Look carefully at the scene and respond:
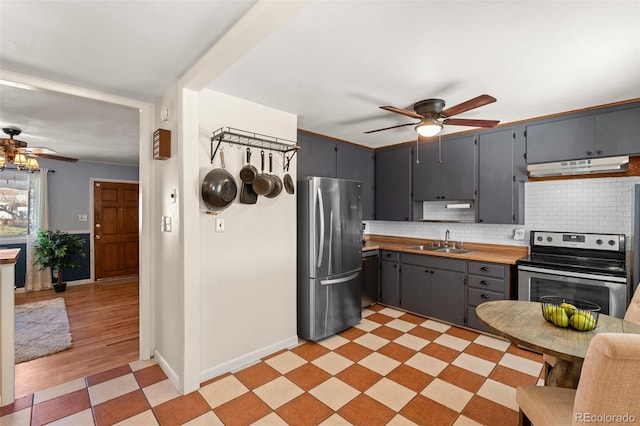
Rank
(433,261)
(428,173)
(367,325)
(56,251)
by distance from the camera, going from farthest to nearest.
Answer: (56,251)
(428,173)
(433,261)
(367,325)

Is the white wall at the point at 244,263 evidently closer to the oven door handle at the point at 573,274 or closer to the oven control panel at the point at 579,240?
the oven door handle at the point at 573,274

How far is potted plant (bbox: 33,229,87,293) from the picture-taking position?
4.97 meters

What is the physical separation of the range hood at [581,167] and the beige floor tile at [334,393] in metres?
2.80

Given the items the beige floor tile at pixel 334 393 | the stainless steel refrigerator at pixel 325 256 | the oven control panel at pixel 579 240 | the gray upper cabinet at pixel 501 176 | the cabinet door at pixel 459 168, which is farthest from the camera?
the cabinet door at pixel 459 168

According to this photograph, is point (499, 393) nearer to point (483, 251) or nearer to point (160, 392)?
point (483, 251)

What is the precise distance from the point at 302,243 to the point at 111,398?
6.29 feet

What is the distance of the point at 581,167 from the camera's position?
285 cm

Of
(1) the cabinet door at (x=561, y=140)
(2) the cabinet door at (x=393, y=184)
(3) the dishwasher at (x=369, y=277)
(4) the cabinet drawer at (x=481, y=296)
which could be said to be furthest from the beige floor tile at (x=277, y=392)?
Answer: (1) the cabinet door at (x=561, y=140)

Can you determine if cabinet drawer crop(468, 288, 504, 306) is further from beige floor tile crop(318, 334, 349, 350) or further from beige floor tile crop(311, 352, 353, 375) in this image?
beige floor tile crop(311, 352, 353, 375)

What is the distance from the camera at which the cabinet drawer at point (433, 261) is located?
341cm

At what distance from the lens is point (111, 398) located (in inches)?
85.1

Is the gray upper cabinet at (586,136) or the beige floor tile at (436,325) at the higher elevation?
the gray upper cabinet at (586,136)

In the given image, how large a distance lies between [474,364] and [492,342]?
0.58 meters

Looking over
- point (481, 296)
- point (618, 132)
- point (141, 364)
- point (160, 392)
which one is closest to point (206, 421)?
point (160, 392)
